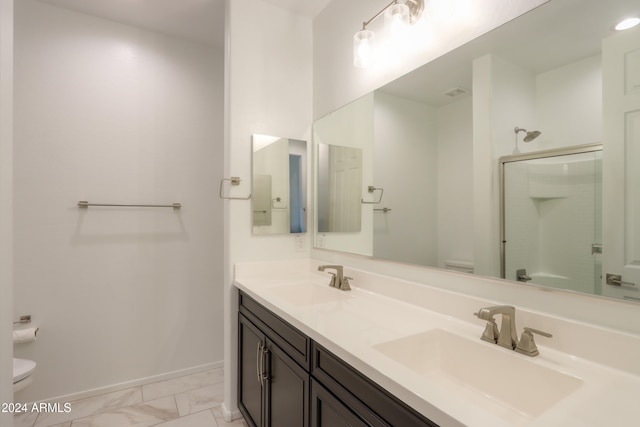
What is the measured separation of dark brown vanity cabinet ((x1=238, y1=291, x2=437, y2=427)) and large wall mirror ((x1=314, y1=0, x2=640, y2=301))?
60 cm

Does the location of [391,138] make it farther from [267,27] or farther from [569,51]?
[267,27]

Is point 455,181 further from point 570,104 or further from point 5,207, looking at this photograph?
point 5,207

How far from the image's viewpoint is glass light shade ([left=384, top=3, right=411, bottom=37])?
1.31 m

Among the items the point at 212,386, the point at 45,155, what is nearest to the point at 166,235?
the point at 45,155

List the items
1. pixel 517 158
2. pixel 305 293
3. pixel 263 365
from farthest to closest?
1. pixel 305 293
2. pixel 263 365
3. pixel 517 158

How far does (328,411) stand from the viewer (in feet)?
3.14

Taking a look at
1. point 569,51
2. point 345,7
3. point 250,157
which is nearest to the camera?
point 569,51

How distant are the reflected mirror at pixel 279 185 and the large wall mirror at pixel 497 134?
20.0 inches

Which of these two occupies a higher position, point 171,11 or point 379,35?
point 171,11

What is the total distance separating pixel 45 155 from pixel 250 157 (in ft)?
4.54

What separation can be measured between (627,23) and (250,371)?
6.51ft

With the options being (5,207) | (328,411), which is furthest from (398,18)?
(5,207)

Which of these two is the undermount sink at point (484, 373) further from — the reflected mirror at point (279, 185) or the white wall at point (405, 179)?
the reflected mirror at point (279, 185)

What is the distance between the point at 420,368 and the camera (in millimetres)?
961
